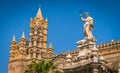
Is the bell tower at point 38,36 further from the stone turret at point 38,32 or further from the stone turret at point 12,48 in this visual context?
the stone turret at point 12,48

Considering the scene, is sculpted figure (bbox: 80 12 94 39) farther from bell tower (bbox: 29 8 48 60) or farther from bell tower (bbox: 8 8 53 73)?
bell tower (bbox: 29 8 48 60)

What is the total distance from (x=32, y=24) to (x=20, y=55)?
6945mm

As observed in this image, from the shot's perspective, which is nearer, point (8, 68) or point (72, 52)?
point (72, 52)

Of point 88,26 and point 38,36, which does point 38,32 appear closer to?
point 38,36

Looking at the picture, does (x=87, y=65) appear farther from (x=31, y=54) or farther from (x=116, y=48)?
(x=31, y=54)

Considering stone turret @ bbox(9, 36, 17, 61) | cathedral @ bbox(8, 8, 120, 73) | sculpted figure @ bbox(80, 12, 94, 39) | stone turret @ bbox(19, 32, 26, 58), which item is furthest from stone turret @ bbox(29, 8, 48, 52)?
sculpted figure @ bbox(80, 12, 94, 39)

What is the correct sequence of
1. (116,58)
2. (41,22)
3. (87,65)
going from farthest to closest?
(41,22)
(116,58)
(87,65)


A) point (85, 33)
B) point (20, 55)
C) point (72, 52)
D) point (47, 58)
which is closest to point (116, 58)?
point (72, 52)

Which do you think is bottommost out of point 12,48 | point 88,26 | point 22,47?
point 88,26

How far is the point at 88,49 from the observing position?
59.6 ft

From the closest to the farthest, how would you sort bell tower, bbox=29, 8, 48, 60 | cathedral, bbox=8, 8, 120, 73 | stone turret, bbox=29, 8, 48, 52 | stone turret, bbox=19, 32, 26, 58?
cathedral, bbox=8, 8, 120, 73 < bell tower, bbox=29, 8, 48, 60 < stone turret, bbox=19, 32, 26, 58 < stone turret, bbox=29, 8, 48, 52

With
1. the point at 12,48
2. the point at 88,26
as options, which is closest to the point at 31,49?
the point at 12,48

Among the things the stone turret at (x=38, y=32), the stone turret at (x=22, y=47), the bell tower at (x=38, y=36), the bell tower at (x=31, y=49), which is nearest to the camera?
the bell tower at (x=38, y=36)

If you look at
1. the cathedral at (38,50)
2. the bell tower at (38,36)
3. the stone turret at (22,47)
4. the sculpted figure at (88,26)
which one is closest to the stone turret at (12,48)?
the cathedral at (38,50)
